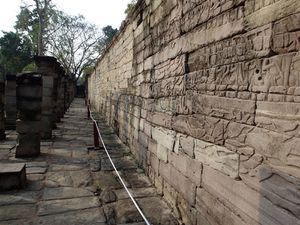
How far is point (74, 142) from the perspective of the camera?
8.22 metres

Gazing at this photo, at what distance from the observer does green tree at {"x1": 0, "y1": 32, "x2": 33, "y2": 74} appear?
4084cm

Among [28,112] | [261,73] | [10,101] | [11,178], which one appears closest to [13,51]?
[10,101]

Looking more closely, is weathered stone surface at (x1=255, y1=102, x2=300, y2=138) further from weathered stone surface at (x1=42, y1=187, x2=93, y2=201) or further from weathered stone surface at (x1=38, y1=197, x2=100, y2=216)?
weathered stone surface at (x1=42, y1=187, x2=93, y2=201)

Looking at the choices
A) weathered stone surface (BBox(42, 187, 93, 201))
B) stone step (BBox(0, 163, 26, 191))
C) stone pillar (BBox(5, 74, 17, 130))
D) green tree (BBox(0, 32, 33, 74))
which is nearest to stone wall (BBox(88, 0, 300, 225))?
weathered stone surface (BBox(42, 187, 93, 201))

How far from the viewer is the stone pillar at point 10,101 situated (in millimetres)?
9242

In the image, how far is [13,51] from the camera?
135 feet

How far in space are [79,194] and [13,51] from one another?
4203 cm

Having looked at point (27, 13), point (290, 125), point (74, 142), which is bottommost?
point (74, 142)

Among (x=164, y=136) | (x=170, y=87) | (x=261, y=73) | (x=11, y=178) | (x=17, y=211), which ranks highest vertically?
(x=261, y=73)

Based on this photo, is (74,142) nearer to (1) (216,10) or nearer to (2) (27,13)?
(1) (216,10)

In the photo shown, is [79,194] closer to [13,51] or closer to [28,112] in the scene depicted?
[28,112]

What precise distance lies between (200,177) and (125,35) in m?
6.00

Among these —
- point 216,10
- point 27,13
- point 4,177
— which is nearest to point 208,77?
point 216,10

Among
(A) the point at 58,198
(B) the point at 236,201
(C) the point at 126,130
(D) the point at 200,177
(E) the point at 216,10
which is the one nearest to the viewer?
(B) the point at 236,201
